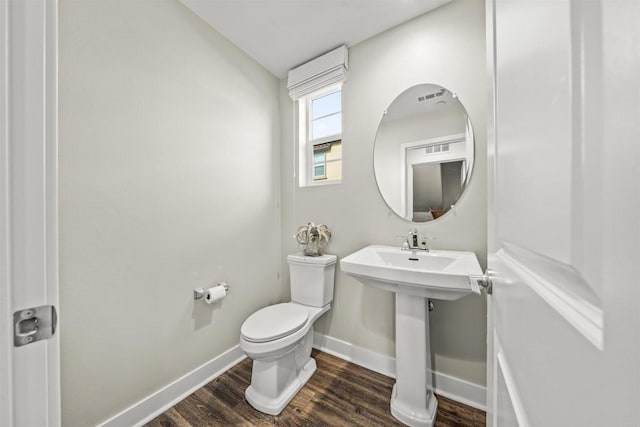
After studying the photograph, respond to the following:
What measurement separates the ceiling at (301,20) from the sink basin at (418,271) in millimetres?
1508

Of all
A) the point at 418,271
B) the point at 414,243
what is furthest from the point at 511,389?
the point at 414,243

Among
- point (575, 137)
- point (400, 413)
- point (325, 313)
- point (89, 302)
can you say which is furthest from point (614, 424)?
point (325, 313)

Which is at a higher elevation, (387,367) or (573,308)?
(573,308)

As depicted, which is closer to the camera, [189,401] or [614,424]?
[614,424]

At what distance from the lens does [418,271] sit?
3.29ft

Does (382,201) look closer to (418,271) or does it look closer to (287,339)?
(418,271)

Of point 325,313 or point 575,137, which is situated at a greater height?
point 575,137

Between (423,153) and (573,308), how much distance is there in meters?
1.43

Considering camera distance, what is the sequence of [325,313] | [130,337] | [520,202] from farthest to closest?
[325,313] → [130,337] → [520,202]

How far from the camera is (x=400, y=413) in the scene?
1.18m

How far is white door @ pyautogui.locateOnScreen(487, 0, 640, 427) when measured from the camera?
0.15 metres

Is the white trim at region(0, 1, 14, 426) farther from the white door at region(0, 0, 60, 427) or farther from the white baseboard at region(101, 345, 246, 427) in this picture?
the white baseboard at region(101, 345, 246, 427)

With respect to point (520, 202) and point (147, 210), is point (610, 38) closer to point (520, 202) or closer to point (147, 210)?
point (520, 202)

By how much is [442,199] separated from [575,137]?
1.33 m
